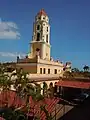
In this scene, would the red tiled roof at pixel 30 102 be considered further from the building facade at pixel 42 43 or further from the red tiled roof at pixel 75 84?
the building facade at pixel 42 43

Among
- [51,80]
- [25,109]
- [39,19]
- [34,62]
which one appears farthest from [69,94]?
[25,109]

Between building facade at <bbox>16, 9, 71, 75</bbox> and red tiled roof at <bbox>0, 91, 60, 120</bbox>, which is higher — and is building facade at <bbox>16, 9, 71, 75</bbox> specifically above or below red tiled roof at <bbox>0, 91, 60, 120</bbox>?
above

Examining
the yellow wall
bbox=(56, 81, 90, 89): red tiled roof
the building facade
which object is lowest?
bbox=(56, 81, 90, 89): red tiled roof

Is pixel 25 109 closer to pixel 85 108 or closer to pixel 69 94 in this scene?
pixel 85 108

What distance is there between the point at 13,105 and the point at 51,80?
67.6ft

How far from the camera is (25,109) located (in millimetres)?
18984

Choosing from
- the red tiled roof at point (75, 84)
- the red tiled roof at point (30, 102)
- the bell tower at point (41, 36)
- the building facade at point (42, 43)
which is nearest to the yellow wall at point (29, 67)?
the building facade at point (42, 43)

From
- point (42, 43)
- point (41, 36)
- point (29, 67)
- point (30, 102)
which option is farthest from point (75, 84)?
point (30, 102)

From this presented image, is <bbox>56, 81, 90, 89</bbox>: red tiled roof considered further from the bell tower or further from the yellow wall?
the bell tower

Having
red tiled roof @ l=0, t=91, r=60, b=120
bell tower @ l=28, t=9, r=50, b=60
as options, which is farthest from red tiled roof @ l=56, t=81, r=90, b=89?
red tiled roof @ l=0, t=91, r=60, b=120

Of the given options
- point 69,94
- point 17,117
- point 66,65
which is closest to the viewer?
point 17,117

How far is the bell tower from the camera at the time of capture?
45.3 metres

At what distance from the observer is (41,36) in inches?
1795

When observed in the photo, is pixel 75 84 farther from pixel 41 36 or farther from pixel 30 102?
pixel 30 102
